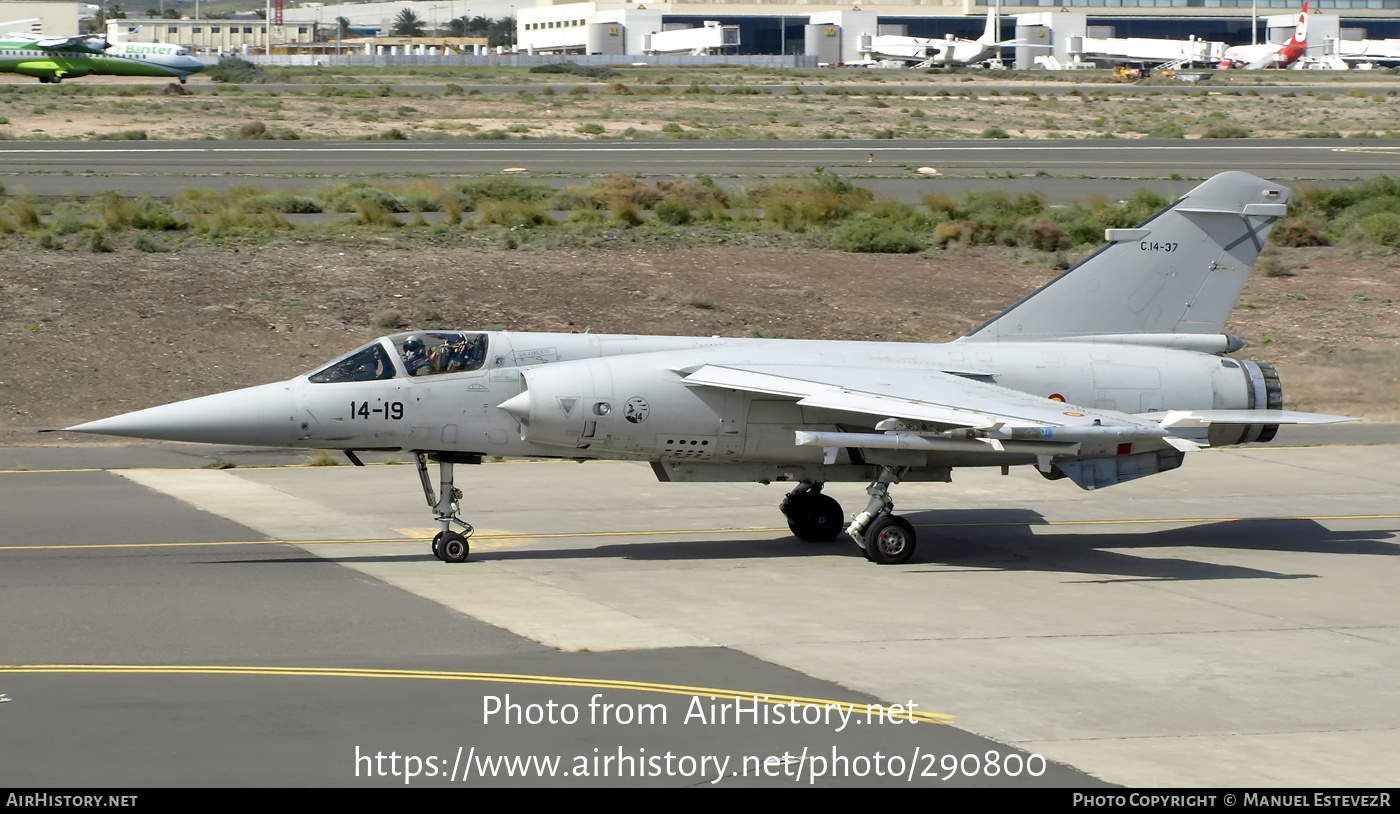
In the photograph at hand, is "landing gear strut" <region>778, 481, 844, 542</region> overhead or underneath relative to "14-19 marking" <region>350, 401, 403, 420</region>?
underneath

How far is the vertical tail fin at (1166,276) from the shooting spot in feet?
60.0

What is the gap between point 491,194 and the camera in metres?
44.1

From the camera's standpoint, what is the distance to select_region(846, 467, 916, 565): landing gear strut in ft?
54.3

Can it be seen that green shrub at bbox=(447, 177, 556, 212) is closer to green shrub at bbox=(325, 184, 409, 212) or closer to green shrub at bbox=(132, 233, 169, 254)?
green shrub at bbox=(325, 184, 409, 212)

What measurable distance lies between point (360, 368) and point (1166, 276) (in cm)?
940

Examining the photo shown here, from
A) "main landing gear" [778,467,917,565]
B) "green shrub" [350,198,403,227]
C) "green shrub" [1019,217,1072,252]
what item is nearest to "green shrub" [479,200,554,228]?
"green shrub" [350,198,403,227]

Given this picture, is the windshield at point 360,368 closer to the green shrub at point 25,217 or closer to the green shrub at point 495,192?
the green shrub at point 25,217

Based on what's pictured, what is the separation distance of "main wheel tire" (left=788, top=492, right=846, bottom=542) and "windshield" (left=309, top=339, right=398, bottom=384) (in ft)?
16.2

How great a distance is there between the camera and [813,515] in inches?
705

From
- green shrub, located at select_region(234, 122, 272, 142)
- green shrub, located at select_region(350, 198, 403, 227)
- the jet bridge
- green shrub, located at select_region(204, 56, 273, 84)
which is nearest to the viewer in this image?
green shrub, located at select_region(350, 198, 403, 227)

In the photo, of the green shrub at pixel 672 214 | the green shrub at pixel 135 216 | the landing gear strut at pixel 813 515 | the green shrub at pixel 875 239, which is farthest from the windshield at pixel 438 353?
the green shrub at pixel 672 214

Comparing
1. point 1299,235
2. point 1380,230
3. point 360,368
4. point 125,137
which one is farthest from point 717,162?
point 360,368

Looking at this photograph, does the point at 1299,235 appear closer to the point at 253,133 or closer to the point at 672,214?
the point at 672,214

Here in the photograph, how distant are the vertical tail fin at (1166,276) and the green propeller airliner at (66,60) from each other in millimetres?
92531
